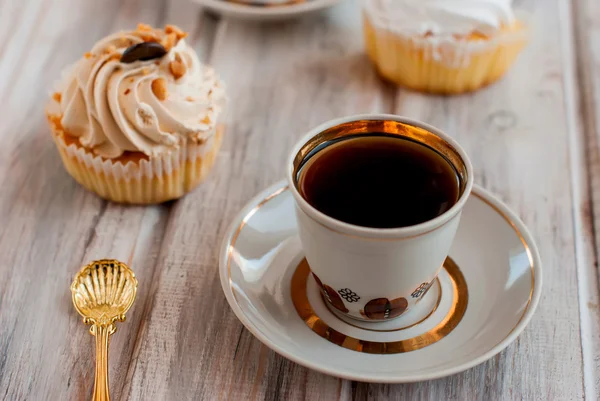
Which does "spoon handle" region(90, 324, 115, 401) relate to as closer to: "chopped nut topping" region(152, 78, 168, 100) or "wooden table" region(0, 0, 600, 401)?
"wooden table" region(0, 0, 600, 401)

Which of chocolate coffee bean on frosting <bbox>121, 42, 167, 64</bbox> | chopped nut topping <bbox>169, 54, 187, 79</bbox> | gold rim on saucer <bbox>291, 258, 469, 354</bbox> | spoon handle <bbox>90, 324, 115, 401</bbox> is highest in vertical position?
chocolate coffee bean on frosting <bbox>121, 42, 167, 64</bbox>

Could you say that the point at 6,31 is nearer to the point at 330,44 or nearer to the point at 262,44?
the point at 262,44

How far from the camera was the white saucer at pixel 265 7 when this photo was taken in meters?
1.58

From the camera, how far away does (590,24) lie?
5.50 ft

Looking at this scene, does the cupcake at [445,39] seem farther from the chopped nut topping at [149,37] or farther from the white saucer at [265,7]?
the chopped nut topping at [149,37]

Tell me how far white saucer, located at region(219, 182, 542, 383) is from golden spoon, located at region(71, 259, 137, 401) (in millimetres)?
169

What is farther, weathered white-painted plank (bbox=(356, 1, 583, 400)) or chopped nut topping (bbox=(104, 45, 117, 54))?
chopped nut topping (bbox=(104, 45, 117, 54))

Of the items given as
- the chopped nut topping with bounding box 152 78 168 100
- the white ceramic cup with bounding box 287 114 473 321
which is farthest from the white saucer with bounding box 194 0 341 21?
the white ceramic cup with bounding box 287 114 473 321

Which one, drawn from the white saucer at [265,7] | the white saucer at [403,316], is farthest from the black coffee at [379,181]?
the white saucer at [265,7]

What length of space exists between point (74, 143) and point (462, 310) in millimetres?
690

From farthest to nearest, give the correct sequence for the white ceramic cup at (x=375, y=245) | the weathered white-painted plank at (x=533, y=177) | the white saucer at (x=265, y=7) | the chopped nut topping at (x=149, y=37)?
the white saucer at (x=265, y=7), the chopped nut topping at (x=149, y=37), the weathered white-painted plank at (x=533, y=177), the white ceramic cup at (x=375, y=245)

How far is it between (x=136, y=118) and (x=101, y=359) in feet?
1.29

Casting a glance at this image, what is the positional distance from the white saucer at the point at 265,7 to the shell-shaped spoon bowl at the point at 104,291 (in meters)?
0.75

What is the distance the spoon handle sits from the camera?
892 millimetres
